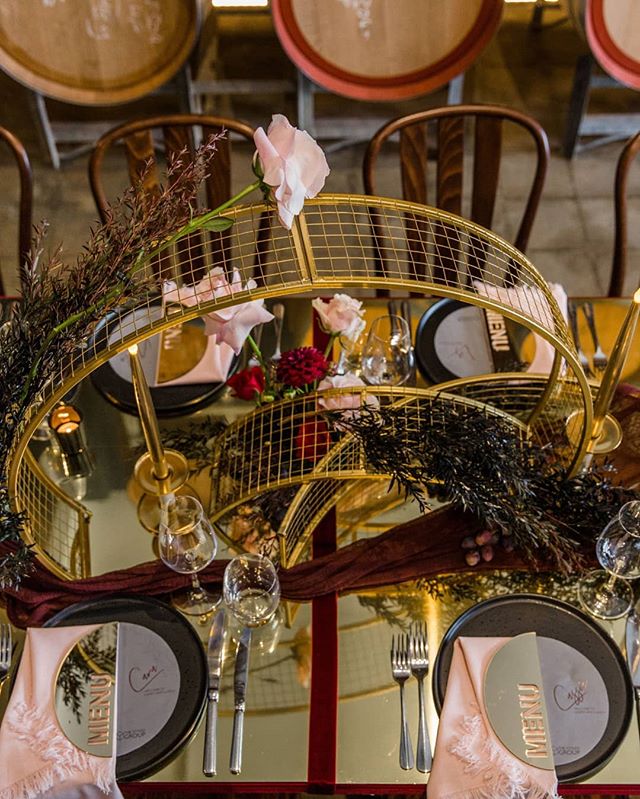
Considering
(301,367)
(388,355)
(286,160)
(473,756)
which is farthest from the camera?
(388,355)

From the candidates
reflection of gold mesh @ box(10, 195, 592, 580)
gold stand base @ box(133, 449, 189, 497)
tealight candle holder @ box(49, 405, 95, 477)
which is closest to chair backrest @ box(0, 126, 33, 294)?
reflection of gold mesh @ box(10, 195, 592, 580)

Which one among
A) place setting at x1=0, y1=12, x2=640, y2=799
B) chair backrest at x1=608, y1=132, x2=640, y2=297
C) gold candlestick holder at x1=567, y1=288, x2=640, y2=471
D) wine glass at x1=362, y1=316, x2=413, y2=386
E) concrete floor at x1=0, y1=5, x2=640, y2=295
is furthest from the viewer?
concrete floor at x1=0, y1=5, x2=640, y2=295

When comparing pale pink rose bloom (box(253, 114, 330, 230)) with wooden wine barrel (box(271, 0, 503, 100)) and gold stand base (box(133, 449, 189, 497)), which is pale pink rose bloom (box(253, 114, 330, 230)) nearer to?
gold stand base (box(133, 449, 189, 497))

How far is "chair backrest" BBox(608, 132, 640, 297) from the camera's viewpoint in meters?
2.03

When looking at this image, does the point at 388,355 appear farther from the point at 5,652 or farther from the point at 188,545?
the point at 5,652

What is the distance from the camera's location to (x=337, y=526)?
4.97ft

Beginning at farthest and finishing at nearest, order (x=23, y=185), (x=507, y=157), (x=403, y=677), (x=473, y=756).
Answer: (x=507, y=157) < (x=23, y=185) < (x=403, y=677) < (x=473, y=756)

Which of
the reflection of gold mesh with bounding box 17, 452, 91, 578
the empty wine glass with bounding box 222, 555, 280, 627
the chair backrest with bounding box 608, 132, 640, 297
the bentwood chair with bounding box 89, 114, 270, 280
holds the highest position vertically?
the bentwood chair with bounding box 89, 114, 270, 280

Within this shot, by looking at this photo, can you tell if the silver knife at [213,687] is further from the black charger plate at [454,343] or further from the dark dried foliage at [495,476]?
the black charger plate at [454,343]

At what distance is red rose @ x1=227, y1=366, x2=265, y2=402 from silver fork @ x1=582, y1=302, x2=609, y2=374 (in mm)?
678

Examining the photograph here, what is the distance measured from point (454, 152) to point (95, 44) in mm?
1485

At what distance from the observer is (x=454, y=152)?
212 centimetres

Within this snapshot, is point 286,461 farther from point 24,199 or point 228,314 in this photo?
point 24,199

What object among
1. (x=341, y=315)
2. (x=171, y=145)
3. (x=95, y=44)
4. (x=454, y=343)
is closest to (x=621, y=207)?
(x=454, y=343)
